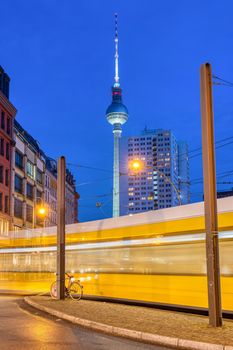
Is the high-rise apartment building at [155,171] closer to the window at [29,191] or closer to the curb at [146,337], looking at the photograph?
the window at [29,191]

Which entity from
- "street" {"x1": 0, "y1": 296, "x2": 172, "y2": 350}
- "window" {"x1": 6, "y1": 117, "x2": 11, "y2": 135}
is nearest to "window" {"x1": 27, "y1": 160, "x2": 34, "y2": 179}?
"window" {"x1": 6, "y1": 117, "x2": 11, "y2": 135}

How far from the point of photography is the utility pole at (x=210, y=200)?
1091 centimetres

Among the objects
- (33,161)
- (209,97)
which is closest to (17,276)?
(209,97)

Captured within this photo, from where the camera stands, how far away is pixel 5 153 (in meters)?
58.2

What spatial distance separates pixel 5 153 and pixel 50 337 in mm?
49246

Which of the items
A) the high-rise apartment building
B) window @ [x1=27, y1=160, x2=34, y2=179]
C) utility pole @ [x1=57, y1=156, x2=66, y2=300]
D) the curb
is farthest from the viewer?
the high-rise apartment building

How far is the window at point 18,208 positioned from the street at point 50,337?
4880 cm

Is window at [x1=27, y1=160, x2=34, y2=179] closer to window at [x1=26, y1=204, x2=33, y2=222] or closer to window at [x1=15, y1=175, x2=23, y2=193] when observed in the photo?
window at [x1=15, y1=175, x2=23, y2=193]

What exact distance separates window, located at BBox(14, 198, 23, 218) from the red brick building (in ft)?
9.82

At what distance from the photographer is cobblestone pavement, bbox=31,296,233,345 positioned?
994cm

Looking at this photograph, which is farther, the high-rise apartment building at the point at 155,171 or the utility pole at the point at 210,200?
the high-rise apartment building at the point at 155,171

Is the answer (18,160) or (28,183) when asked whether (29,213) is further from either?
(18,160)

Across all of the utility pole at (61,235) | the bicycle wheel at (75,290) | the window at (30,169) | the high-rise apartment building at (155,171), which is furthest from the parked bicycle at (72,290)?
the window at (30,169)

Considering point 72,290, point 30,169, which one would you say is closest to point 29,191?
point 30,169
